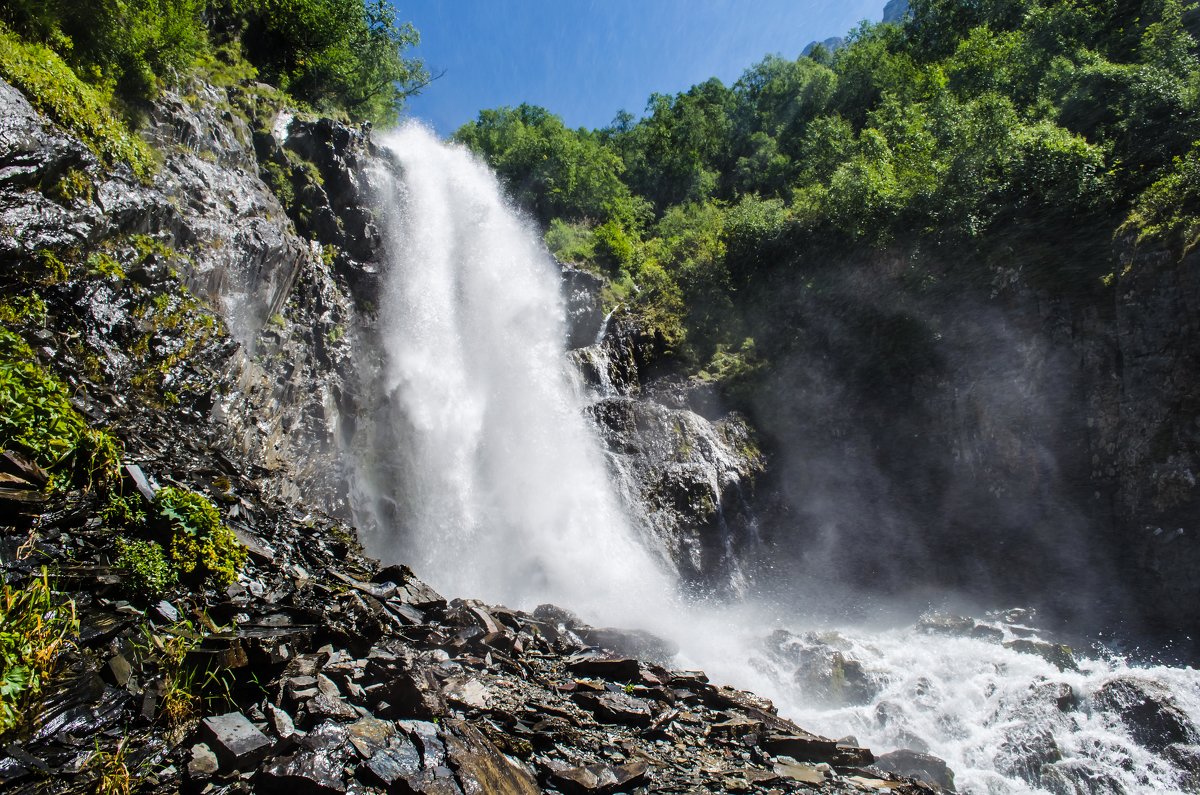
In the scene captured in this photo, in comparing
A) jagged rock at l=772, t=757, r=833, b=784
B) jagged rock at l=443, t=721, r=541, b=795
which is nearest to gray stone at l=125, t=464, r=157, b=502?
jagged rock at l=443, t=721, r=541, b=795

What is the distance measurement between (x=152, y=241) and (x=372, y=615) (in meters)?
8.40

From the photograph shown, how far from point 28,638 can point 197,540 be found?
190 cm

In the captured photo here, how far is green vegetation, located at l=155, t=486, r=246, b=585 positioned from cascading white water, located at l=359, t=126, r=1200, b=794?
9.01 m

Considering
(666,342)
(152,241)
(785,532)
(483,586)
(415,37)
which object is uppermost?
(415,37)

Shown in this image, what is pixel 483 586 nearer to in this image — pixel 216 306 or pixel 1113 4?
pixel 216 306

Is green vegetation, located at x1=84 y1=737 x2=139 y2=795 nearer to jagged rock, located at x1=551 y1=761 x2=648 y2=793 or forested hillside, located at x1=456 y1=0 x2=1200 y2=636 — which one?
jagged rock, located at x1=551 y1=761 x2=648 y2=793

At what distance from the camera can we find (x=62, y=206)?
9.34 metres

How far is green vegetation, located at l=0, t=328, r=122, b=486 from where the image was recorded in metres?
5.61

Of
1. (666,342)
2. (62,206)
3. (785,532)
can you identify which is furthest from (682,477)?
(62,206)

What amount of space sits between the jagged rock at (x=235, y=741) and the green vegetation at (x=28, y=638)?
1.09 metres

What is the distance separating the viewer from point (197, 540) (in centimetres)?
614

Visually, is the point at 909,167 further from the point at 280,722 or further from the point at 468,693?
the point at 280,722

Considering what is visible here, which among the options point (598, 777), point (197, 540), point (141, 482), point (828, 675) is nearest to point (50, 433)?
point (141, 482)

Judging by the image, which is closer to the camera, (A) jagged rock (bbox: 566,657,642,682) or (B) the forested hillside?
(A) jagged rock (bbox: 566,657,642,682)
